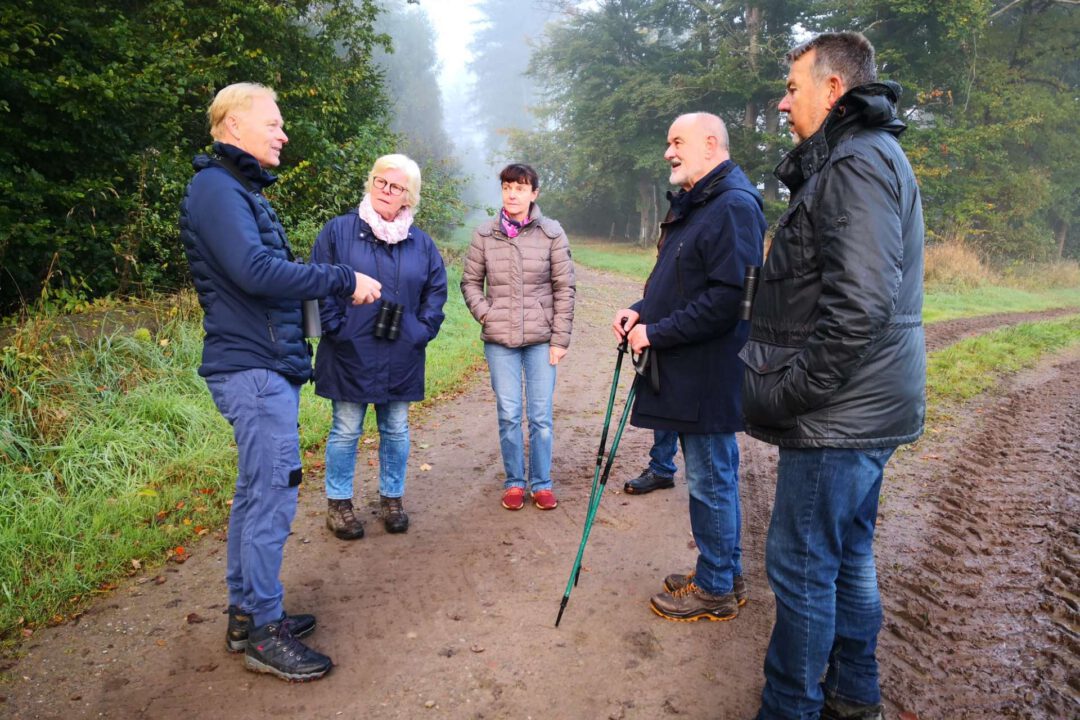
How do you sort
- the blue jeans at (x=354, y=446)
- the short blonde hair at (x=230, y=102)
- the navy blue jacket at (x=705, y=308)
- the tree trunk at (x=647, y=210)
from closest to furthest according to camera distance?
the short blonde hair at (x=230, y=102), the navy blue jacket at (x=705, y=308), the blue jeans at (x=354, y=446), the tree trunk at (x=647, y=210)

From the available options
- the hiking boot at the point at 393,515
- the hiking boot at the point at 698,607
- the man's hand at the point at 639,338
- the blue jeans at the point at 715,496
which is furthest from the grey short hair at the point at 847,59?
the hiking boot at the point at 393,515

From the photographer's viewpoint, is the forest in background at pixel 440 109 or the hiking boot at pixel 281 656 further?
the forest in background at pixel 440 109

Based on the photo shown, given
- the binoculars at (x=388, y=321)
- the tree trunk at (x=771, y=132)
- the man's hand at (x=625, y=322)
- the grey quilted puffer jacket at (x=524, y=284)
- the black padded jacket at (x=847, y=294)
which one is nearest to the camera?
the black padded jacket at (x=847, y=294)

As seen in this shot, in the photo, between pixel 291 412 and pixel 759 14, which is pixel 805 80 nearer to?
pixel 291 412

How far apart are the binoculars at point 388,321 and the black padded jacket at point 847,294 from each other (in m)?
2.25

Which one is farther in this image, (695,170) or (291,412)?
(695,170)

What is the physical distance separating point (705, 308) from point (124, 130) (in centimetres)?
706

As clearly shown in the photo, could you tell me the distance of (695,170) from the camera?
125 inches

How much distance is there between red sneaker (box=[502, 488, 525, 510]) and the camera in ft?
14.8

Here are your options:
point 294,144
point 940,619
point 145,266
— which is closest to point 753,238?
point 940,619

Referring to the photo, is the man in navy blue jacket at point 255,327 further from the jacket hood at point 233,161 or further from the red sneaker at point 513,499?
the red sneaker at point 513,499

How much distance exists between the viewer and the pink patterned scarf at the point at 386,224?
3.96 metres

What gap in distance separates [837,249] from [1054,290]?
24.6 metres

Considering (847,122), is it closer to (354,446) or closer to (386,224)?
(386,224)
